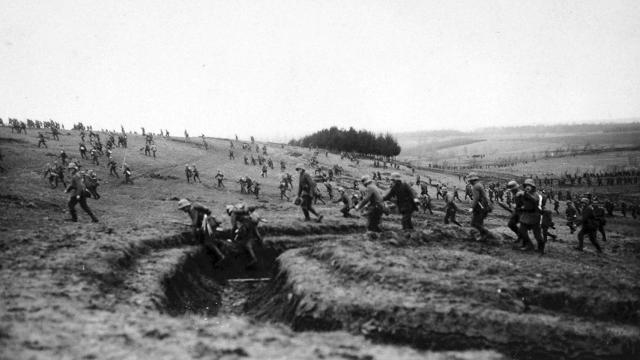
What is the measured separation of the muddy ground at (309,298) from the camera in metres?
5.04

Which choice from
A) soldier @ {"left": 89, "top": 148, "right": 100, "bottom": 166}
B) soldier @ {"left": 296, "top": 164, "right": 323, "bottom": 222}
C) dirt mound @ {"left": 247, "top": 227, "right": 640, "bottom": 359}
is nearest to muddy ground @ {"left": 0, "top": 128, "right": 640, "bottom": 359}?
dirt mound @ {"left": 247, "top": 227, "right": 640, "bottom": 359}

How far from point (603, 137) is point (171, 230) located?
16053cm

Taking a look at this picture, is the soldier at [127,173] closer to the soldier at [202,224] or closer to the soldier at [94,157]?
the soldier at [94,157]

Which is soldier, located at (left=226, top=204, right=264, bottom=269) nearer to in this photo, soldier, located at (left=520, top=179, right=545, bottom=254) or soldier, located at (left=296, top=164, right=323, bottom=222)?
soldier, located at (left=296, top=164, right=323, bottom=222)

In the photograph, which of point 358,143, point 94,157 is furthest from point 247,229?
point 358,143

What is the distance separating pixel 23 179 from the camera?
22203mm

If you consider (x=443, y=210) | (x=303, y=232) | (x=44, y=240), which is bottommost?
(x=443, y=210)

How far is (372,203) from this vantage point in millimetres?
10133

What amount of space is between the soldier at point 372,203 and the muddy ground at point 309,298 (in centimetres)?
65

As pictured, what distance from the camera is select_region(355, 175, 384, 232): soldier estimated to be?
9867 mm

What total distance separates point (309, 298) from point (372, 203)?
3890 millimetres

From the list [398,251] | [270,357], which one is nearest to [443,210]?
[398,251]

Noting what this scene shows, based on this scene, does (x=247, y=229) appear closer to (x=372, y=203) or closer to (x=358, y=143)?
(x=372, y=203)

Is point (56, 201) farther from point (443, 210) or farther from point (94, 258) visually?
point (443, 210)
